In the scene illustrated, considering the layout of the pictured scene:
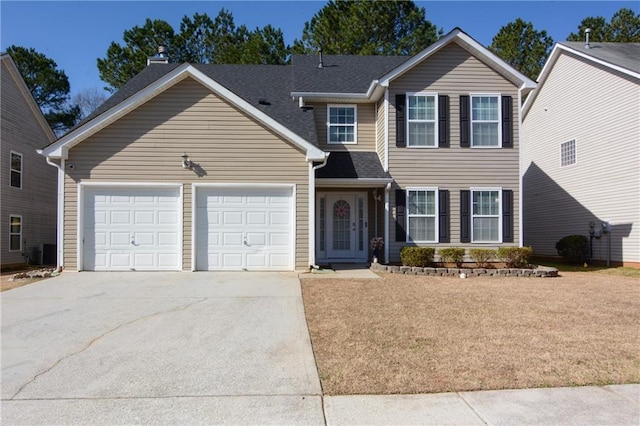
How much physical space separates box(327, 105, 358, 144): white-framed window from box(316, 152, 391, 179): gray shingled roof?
570mm

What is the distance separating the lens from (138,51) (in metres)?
26.7

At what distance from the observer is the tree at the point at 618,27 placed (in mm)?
28953

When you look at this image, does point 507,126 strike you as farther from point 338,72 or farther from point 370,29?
point 370,29

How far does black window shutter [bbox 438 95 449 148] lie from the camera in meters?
13.8

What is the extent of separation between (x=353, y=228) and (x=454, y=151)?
388 cm

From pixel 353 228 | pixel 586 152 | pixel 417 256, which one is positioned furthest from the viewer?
pixel 586 152

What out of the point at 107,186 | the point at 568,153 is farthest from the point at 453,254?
the point at 107,186

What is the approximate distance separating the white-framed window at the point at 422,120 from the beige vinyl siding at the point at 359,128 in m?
1.54

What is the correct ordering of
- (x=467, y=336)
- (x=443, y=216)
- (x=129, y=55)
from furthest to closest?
(x=129, y=55)
(x=443, y=216)
(x=467, y=336)

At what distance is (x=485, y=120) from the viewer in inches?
548

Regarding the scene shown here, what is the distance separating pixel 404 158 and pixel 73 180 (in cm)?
908

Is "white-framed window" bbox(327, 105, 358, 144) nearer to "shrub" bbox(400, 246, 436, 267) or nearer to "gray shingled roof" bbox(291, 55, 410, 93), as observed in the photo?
"gray shingled roof" bbox(291, 55, 410, 93)

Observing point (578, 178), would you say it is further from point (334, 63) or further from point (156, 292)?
point (156, 292)

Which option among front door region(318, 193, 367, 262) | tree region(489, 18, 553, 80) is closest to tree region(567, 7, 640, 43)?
tree region(489, 18, 553, 80)
